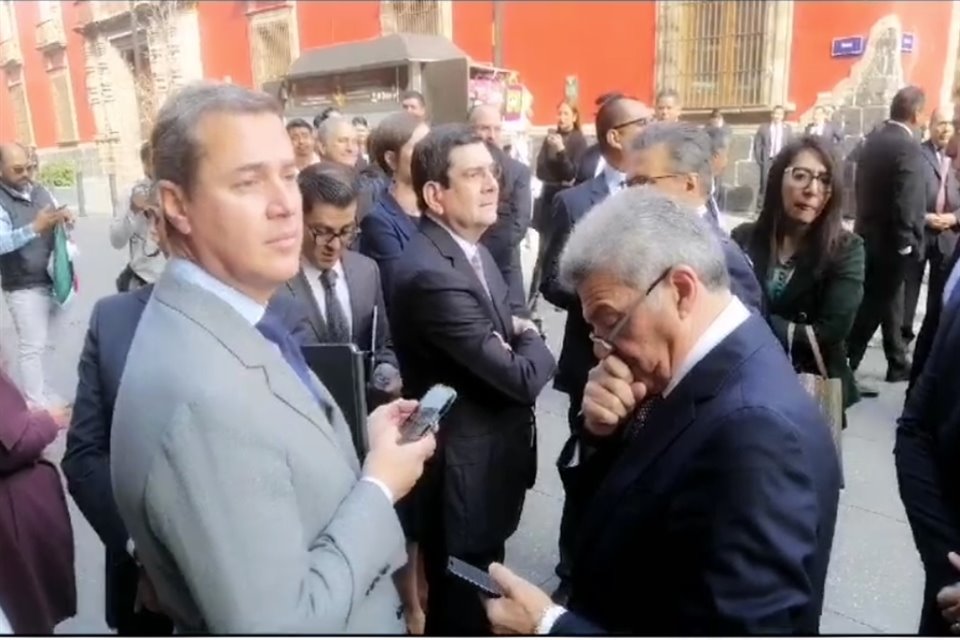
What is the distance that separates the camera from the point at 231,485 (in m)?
0.87

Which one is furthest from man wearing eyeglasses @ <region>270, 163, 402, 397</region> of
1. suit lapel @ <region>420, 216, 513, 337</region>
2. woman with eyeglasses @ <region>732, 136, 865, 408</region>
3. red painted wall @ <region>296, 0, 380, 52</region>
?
red painted wall @ <region>296, 0, 380, 52</region>

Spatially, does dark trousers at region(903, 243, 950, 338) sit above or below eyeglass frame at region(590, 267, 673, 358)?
below

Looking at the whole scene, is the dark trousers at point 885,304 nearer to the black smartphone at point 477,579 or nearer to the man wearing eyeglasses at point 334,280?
the man wearing eyeglasses at point 334,280

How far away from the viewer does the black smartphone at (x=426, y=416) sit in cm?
121

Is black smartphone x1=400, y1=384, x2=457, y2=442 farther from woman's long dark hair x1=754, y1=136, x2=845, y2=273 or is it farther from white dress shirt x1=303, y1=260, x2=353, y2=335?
woman's long dark hair x1=754, y1=136, x2=845, y2=273

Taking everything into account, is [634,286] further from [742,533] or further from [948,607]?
[948,607]

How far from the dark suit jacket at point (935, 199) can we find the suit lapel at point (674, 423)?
13.7 feet

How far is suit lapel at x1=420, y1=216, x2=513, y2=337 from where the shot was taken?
202cm

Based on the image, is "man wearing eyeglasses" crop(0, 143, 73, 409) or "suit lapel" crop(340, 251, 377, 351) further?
"man wearing eyeglasses" crop(0, 143, 73, 409)

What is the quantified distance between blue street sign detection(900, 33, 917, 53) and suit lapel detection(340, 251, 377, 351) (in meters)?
10.1

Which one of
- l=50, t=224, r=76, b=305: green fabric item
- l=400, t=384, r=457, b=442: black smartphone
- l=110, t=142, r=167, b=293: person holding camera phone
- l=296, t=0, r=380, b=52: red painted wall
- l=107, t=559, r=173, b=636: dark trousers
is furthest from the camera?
l=296, t=0, r=380, b=52: red painted wall

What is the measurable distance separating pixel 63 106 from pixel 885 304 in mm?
4309

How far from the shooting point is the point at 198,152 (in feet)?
3.17

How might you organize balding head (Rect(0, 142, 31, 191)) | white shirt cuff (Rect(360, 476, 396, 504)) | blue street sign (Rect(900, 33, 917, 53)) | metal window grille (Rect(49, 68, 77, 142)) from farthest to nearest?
1. blue street sign (Rect(900, 33, 917, 53))
2. balding head (Rect(0, 142, 31, 191))
3. metal window grille (Rect(49, 68, 77, 142))
4. white shirt cuff (Rect(360, 476, 396, 504))
